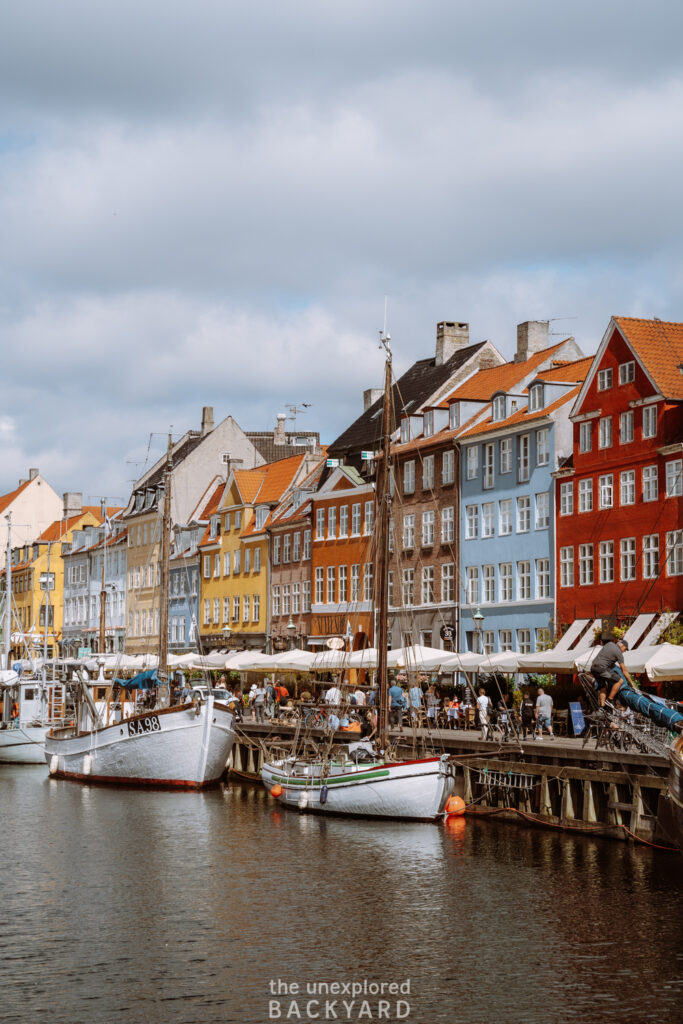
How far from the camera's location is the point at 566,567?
62.4 meters

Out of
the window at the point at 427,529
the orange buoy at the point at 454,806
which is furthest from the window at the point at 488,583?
the orange buoy at the point at 454,806

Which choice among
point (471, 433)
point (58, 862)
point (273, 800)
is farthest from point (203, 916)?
point (471, 433)

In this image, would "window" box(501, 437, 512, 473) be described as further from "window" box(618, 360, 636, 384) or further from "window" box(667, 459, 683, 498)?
"window" box(667, 459, 683, 498)

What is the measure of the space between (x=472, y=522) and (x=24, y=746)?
22393 mm

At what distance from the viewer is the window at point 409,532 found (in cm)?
7500

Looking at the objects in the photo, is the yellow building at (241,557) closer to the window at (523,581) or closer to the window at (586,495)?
the window at (523,581)

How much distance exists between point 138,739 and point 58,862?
720 inches

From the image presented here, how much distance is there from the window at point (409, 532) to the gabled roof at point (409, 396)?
449 centimetres

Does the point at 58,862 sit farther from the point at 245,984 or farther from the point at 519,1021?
the point at 519,1021

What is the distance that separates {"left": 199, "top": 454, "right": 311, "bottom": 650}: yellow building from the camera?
299 ft

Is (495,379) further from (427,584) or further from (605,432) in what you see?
(605,432)

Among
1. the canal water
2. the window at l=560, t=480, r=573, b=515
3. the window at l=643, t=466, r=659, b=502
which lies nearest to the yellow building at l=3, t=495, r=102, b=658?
the window at l=560, t=480, r=573, b=515

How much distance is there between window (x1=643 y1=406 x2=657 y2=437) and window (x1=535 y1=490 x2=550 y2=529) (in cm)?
748

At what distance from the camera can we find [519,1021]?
1872 centimetres
